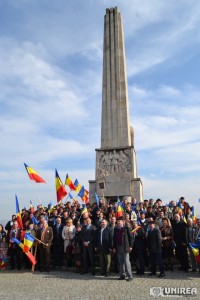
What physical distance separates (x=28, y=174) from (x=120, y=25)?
1066cm

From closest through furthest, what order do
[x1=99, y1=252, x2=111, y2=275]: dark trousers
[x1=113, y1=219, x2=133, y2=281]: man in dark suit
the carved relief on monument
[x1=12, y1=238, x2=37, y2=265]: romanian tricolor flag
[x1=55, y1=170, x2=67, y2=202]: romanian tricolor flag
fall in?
[x1=113, y1=219, x2=133, y2=281]: man in dark suit, [x1=99, y1=252, x2=111, y2=275]: dark trousers, [x1=12, y1=238, x2=37, y2=265]: romanian tricolor flag, [x1=55, y1=170, x2=67, y2=202]: romanian tricolor flag, the carved relief on monument

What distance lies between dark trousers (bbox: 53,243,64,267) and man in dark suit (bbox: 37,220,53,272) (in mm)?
326

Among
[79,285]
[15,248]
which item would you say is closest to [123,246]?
[79,285]

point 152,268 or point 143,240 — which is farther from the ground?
point 143,240

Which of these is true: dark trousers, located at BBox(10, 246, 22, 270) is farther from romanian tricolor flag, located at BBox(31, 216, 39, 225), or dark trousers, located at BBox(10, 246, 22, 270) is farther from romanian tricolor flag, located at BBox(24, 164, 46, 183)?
romanian tricolor flag, located at BBox(24, 164, 46, 183)

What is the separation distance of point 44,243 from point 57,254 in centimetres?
65

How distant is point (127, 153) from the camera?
55.7 feet

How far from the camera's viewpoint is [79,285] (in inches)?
314

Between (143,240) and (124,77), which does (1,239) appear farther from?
(124,77)

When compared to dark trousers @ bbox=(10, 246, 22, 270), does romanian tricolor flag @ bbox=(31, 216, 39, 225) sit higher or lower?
higher

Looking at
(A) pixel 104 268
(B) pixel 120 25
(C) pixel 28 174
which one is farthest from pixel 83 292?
(B) pixel 120 25

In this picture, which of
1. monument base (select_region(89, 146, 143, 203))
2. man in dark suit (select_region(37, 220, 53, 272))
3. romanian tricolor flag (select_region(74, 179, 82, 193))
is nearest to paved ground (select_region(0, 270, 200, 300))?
man in dark suit (select_region(37, 220, 53, 272))

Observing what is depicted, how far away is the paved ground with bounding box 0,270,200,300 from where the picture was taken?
6.94 meters

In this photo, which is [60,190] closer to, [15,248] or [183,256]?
[15,248]
